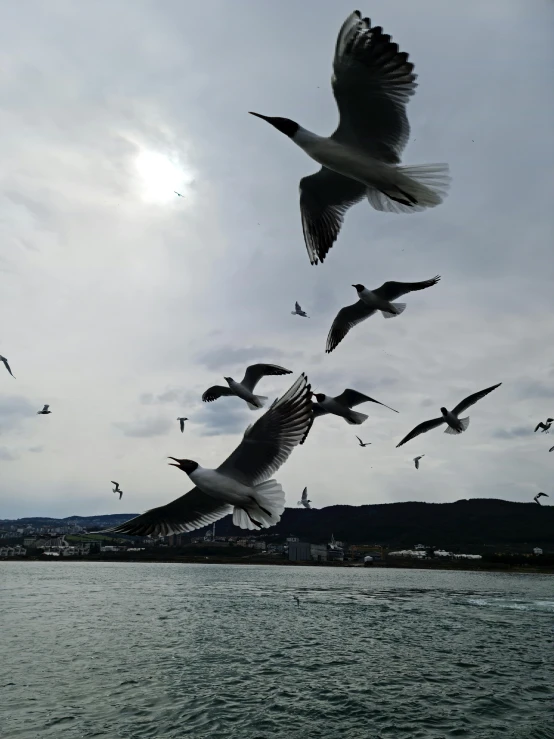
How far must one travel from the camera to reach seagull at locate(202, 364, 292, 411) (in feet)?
52.0

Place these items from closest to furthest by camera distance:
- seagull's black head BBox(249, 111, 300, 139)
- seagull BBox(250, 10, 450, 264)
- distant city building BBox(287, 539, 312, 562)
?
seagull BBox(250, 10, 450, 264), seagull's black head BBox(249, 111, 300, 139), distant city building BBox(287, 539, 312, 562)

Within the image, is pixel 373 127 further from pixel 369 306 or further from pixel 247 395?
pixel 247 395

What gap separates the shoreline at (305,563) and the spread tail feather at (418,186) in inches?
4209

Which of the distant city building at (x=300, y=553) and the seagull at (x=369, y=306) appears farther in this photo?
the distant city building at (x=300, y=553)

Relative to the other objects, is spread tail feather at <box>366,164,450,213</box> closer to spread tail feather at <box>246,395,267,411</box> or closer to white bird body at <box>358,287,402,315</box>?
white bird body at <box>358,287,402,315</box>

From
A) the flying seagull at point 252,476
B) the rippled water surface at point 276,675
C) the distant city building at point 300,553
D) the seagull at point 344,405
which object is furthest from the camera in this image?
the distant city building at point 300,553

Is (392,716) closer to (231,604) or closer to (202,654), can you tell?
(202,654)

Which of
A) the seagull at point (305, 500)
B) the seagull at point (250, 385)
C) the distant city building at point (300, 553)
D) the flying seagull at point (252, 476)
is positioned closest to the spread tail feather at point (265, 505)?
the flying seagull at point (252, 476)

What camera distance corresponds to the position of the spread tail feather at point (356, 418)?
13969 mm

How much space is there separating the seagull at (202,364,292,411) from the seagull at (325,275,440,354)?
2692 mm

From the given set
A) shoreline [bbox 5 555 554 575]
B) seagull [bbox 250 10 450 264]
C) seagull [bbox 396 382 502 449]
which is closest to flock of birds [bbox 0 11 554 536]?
seagull [bbox 250 10 450 264]

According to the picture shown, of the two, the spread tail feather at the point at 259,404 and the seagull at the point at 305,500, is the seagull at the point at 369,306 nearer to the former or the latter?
the spread tail feather at the point at 259,404

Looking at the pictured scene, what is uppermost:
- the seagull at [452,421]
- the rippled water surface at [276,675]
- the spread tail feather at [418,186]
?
the spread tail feather at [418,186]

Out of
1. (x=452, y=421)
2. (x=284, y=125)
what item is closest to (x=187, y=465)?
(x=284, y=125)
